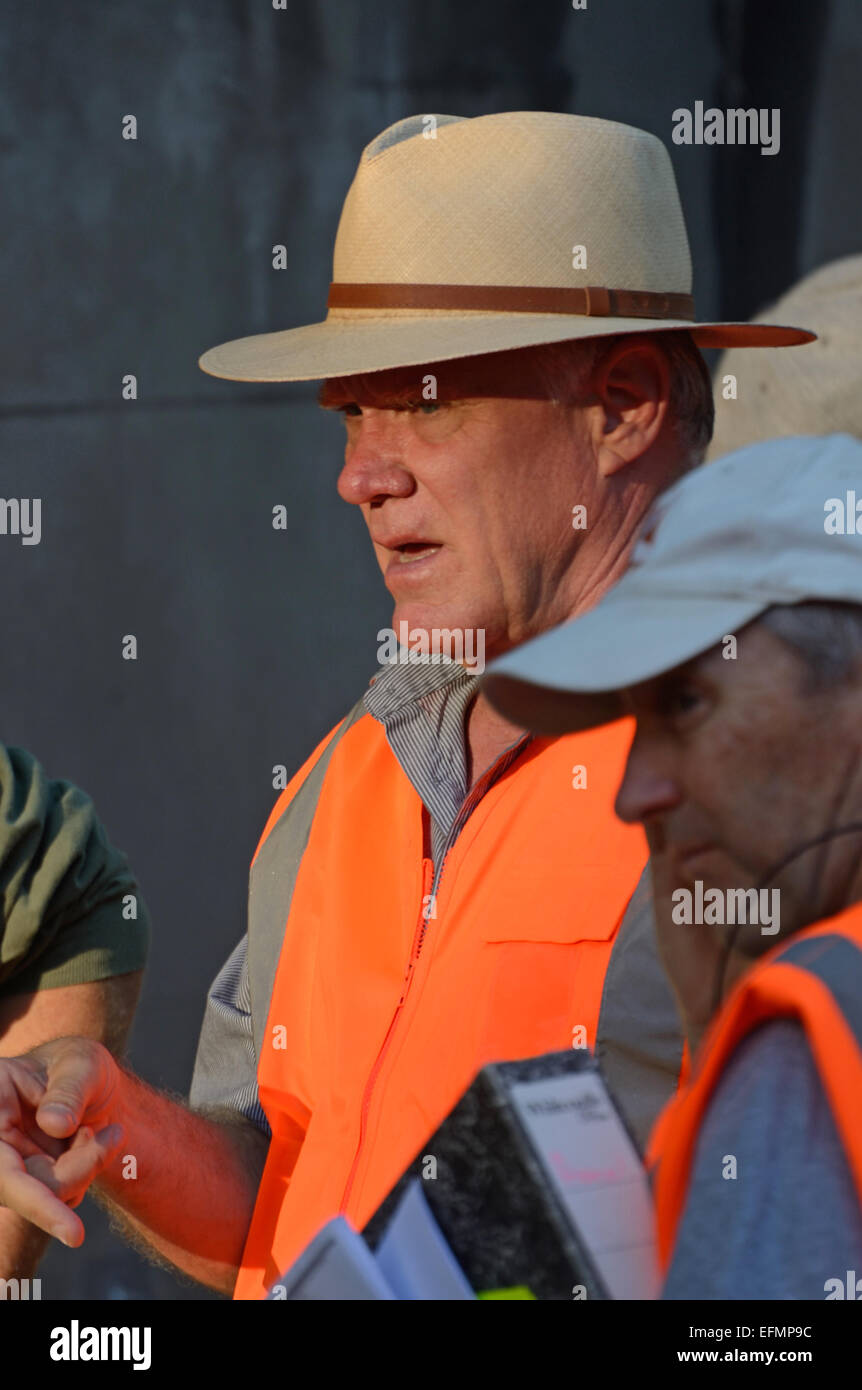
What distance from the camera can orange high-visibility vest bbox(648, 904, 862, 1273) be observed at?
0.83 metres

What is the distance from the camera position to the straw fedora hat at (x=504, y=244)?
1.81 metres

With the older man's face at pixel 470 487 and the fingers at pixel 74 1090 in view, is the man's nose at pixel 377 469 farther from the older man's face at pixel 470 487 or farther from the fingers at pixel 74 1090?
the fingers at pixel 74 1090

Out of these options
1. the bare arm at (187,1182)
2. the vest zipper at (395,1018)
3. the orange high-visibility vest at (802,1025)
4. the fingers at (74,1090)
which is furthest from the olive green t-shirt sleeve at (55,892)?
the orange high-visibility vest at (802,1025)

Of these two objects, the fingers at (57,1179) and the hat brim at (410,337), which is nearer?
the fingers at (57,1179)

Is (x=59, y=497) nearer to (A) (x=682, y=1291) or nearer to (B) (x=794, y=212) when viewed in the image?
(B) (x=794, y=212)

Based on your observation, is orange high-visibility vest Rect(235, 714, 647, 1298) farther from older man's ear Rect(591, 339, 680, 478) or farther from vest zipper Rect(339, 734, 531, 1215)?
older man's ear Rect(591, 339, 680, 478)

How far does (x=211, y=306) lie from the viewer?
4051mm

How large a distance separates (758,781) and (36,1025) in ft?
4.79

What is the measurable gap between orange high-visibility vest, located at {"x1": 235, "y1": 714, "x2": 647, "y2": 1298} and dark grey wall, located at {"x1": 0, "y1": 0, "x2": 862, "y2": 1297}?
2.09m

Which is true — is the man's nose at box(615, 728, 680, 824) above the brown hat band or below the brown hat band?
below

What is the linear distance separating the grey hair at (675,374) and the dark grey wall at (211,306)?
83.4 inches

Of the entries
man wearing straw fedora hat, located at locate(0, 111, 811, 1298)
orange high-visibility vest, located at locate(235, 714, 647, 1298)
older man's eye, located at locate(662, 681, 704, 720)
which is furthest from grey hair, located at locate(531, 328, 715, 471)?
older man's eye, located at locate(662, 681, 704, 720)

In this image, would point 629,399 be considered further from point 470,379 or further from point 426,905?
point 426,905
